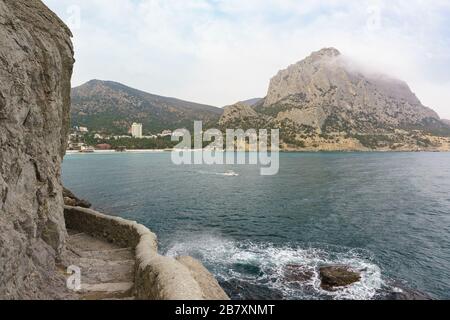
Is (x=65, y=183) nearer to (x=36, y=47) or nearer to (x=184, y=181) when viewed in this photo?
(x=184, y=181)

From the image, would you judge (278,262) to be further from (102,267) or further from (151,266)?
(151,266)

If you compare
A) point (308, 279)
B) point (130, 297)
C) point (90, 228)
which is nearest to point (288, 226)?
point (308, 279)

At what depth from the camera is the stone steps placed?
514 inches

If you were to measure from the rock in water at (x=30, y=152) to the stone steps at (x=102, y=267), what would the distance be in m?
1.23

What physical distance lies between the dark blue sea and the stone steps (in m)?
9.99

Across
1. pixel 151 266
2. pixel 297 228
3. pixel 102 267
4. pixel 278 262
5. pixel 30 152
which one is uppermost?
pixel 30 152

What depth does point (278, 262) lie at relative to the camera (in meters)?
29.2

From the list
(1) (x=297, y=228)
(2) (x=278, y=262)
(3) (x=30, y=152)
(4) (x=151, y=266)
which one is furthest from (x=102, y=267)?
(1) (x=297, y=228)

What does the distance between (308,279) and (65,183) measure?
6956 cm

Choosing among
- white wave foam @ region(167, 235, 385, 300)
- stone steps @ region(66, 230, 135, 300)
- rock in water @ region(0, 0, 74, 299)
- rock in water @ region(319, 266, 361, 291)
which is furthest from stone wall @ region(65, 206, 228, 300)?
rock in water @ region(319, 266, 361, 291)

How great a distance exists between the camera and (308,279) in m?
25.7

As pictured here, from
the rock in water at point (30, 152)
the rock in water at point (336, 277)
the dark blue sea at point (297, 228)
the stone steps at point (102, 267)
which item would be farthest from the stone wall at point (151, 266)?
the rock in water at point (336, 277)

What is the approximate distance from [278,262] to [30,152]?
22869mm
